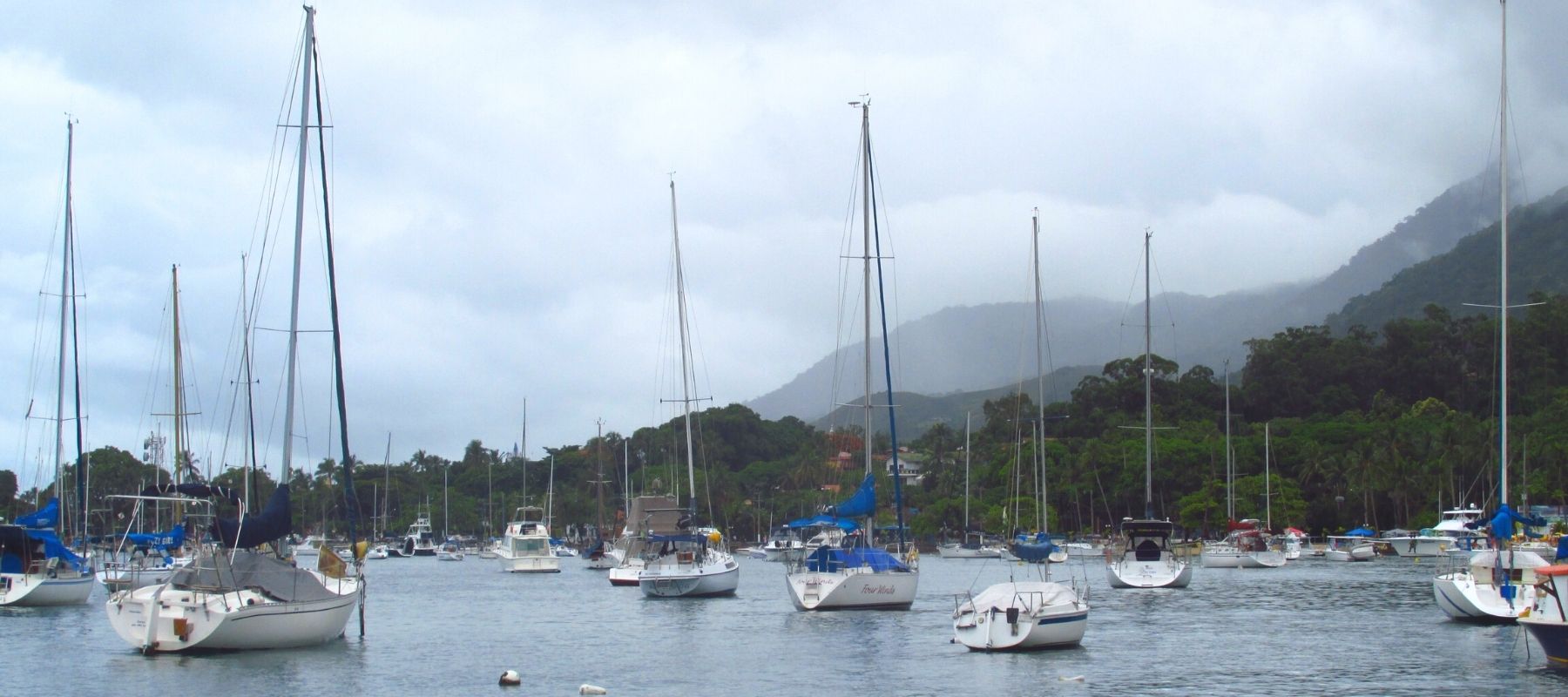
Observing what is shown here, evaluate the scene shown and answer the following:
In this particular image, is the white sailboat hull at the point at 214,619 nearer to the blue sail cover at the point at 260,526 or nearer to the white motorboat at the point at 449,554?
the blue sail cover at the point at 260,526

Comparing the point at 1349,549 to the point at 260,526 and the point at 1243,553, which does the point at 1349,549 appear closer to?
the point at 1243,553

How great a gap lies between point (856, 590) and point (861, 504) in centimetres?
287

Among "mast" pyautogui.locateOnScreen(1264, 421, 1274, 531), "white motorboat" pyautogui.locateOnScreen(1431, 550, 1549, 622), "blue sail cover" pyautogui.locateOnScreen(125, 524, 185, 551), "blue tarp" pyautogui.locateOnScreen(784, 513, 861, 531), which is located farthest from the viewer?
"mast" pyautogui.locateOnScreen(1264, 421, 1274, 531)

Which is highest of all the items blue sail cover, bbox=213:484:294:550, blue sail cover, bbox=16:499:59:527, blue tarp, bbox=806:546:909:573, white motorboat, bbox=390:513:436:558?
blue sail cover, bbox=213:484:294:550

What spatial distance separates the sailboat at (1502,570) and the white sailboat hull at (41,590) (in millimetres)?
46440

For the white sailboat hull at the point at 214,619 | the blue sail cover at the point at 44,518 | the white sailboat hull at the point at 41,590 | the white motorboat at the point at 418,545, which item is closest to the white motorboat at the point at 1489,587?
the white sailboat hull at the point at 214,619

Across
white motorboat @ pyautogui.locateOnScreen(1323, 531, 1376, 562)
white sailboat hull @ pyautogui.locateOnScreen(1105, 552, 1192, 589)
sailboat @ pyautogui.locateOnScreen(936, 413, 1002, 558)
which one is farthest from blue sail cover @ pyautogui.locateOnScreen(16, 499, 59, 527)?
white motorboat @ pyautogui.locateOnScreen(1323, 531, 1376, 562)

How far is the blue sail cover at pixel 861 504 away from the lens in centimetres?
4841

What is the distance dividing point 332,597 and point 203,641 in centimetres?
311

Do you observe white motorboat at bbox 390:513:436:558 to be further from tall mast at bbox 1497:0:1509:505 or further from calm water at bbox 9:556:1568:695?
tall mast at bbox 1497:0:1509:505

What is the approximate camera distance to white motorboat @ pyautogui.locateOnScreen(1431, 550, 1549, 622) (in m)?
38.2

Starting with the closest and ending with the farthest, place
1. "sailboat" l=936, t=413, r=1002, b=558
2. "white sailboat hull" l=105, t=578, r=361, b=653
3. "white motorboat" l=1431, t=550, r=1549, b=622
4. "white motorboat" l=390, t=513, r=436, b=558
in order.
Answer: "white sailboat hull" l=105, t=578, r=361, b=653
"white motorboat" l=1431, t=550, r=1549, b=622
"sailboat" l=936, t=413, r=1002, b=558
"white motorboat" l=390, t=513, r=436, b=558

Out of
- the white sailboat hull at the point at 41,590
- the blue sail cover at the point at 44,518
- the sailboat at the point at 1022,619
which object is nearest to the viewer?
the sailboat at the point at 1022,619

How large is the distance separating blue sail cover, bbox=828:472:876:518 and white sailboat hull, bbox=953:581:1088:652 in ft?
40.0
